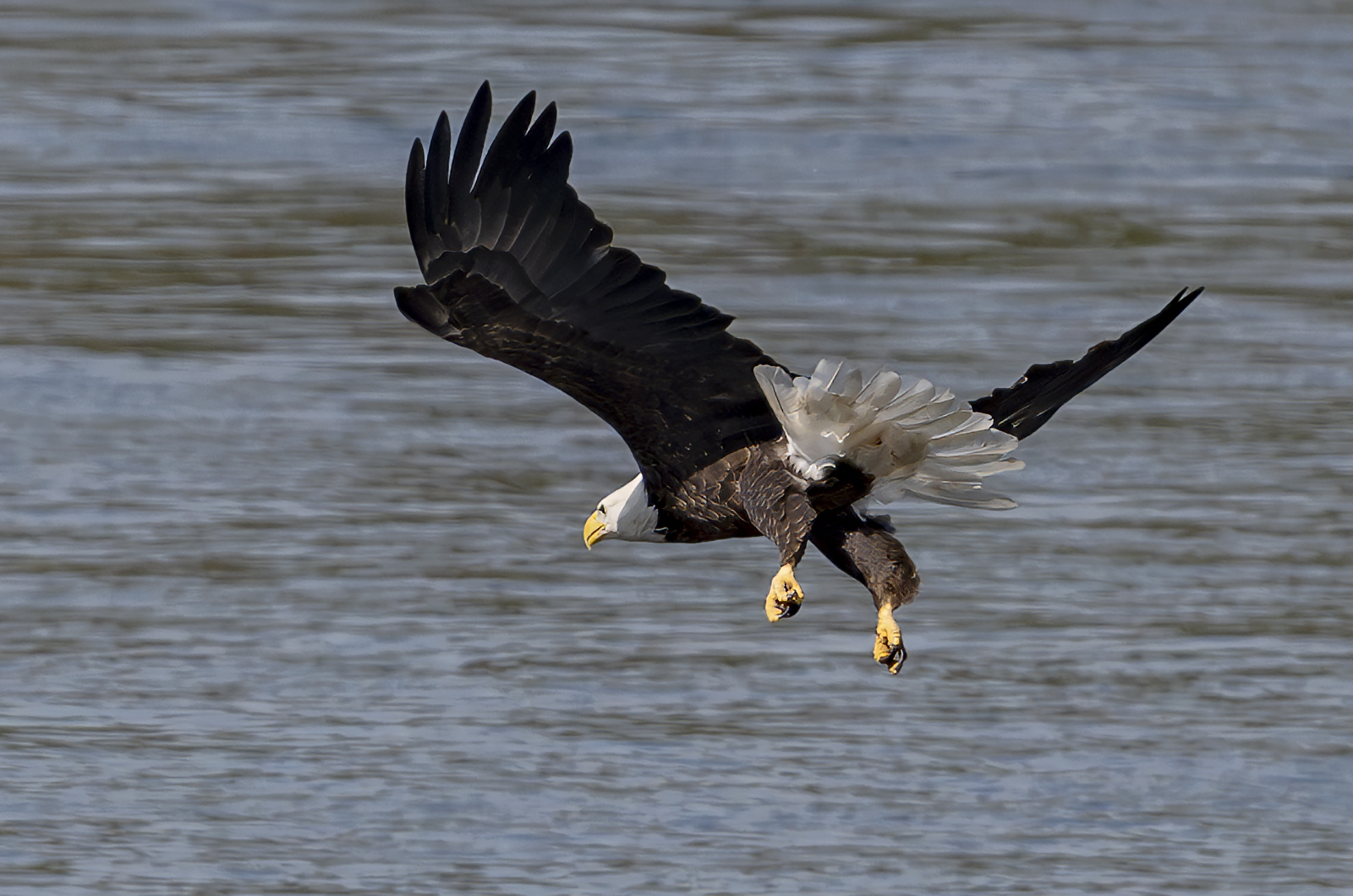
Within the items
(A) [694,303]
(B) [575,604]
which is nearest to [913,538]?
(B) [575,604]

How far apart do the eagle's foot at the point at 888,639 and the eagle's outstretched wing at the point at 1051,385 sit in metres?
0.47

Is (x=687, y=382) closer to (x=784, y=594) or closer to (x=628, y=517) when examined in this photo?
(x=784, y=594)

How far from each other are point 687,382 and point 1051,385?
82 centimetres

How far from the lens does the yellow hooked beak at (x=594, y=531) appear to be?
6.26 metres

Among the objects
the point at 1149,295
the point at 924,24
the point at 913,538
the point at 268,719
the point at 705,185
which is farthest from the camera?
the point at 924,24

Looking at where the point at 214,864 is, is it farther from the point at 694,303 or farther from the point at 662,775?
the point at 694,303

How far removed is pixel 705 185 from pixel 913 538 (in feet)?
11.2

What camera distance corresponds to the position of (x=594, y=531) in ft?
20.7

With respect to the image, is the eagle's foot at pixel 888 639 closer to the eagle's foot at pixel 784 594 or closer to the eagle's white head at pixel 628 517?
the eagle's foot at pixel 784 594

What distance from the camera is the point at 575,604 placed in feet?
27.2

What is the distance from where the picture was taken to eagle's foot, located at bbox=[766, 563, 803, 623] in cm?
548

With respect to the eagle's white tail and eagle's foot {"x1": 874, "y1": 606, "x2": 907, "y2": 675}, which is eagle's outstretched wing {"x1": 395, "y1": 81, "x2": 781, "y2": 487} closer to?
the eagle's white tail

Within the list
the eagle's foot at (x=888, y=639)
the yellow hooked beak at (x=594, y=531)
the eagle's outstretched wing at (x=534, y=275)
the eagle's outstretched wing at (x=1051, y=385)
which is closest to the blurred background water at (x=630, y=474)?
the yellow hooked beak at (x=594, y=531)

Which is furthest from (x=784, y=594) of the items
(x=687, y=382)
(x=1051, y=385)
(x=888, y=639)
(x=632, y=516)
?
(x=1051, y=385)
